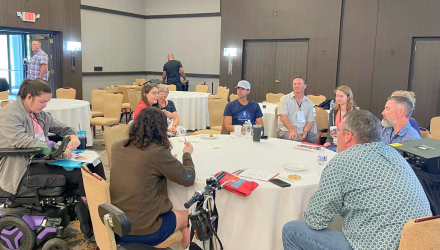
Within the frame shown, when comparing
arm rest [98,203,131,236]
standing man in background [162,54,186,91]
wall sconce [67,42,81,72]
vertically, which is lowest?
arm rest [98,203,131,236]

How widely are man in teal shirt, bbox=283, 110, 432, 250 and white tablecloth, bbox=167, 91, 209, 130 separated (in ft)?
19.7

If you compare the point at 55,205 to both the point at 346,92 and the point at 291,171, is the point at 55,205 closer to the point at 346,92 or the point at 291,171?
→ the point at 291,171

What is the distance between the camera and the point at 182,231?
254 cm

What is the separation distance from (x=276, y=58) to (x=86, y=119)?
6.54 m

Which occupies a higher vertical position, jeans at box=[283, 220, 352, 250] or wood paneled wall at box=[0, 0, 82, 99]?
wood paneled wall at box=[0, 0, 82, 99]

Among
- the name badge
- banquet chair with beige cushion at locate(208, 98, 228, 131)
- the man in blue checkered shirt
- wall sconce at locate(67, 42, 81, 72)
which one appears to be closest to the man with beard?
the name badge

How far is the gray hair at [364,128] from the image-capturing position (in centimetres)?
204

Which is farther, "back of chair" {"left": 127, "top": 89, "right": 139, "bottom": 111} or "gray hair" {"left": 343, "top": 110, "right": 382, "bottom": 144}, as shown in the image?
"back of chair" {"left": 127, "top": 89, "right": 139, "bottom": 111}

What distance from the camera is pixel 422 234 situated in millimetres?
1661

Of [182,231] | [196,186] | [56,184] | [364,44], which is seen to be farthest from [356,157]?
[364,44]

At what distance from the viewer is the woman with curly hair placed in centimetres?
223

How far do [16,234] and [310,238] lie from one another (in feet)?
7.44

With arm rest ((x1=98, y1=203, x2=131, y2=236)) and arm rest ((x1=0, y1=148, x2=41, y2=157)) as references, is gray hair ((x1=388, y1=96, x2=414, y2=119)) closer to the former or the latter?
arm rest ((x1=98, y1=203, x2=131, y2=236))

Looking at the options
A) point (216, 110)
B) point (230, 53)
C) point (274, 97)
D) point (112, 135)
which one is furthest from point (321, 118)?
point (230, 53)
